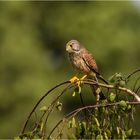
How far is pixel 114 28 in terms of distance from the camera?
33469 millimetres

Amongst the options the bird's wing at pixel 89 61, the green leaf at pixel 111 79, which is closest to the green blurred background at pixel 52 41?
the bird's wing at pixel 89 61

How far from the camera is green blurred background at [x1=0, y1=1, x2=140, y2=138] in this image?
92.9 ft

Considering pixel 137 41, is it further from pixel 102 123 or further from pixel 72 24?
pixel 102 123

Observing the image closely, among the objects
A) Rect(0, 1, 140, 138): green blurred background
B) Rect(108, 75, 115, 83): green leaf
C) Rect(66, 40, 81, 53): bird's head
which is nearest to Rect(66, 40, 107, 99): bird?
Rect(66, 40, 81, 53): bird's head

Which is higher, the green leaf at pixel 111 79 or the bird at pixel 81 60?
the bird at pixel 81 60

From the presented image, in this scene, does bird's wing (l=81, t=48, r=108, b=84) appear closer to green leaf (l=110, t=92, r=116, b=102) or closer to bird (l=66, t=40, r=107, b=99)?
bird (l=66, t=40, r=107, b=99)

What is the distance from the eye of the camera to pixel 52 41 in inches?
1395

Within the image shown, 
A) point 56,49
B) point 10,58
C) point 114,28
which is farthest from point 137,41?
point 10,58

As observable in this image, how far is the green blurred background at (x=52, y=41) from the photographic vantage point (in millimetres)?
28328

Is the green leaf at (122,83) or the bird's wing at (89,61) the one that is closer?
the green leaf at (122,83)

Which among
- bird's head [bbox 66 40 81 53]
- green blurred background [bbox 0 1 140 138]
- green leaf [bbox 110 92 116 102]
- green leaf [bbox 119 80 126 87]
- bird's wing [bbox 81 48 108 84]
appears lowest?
green leaf [bbox 110 92 116 102]

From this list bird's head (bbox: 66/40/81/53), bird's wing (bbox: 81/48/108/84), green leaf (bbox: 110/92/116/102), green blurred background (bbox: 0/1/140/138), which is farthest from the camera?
green blurred background (bbox: 0/1/140/138)

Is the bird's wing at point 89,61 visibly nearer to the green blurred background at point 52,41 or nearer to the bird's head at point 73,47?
the bird's head at point 73,47

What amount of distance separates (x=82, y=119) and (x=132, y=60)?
90.9 ft
